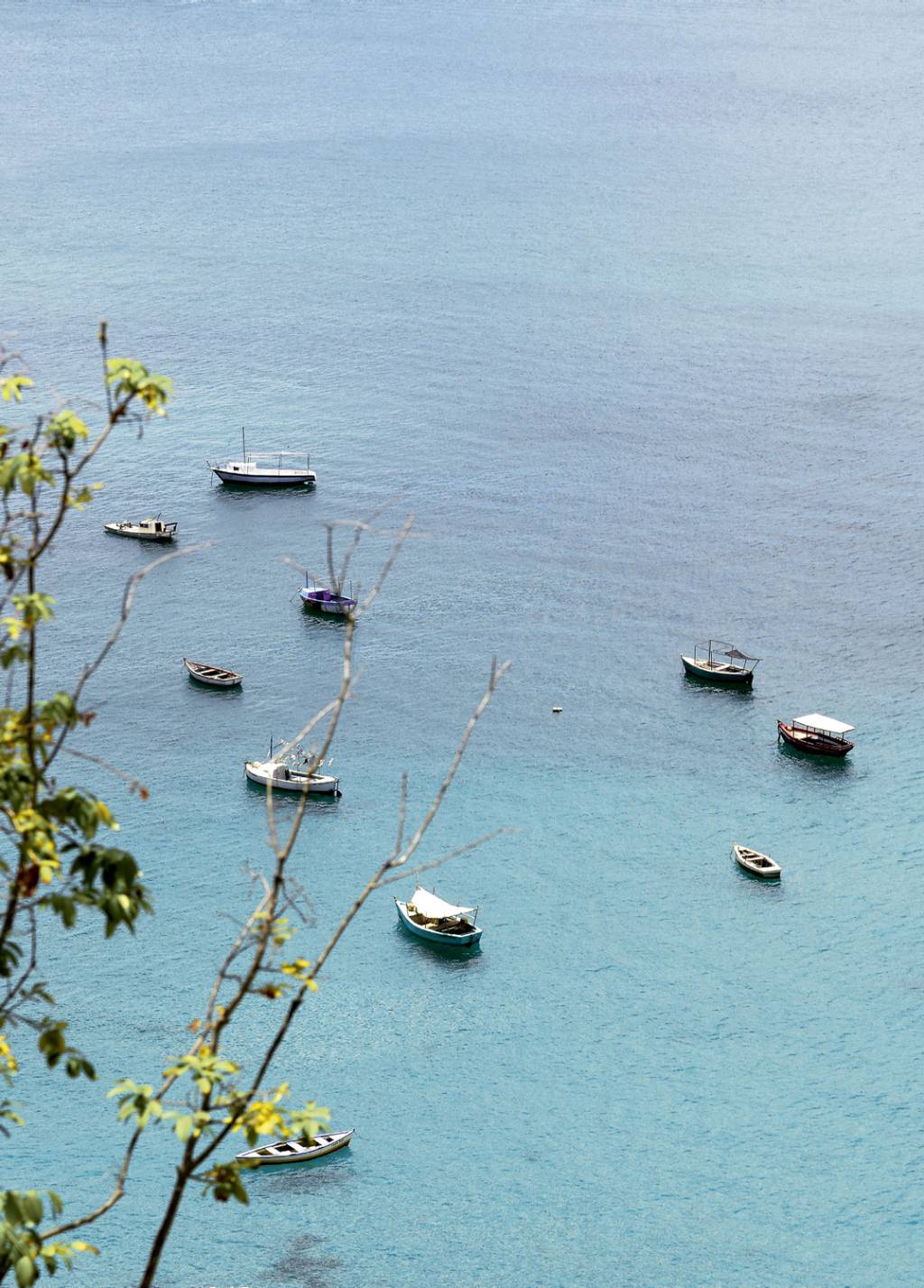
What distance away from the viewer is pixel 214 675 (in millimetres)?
129500

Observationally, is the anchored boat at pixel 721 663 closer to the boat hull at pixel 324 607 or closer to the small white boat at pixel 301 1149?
the boat hull at pixel 324 607

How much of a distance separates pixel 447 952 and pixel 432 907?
2.94 meters

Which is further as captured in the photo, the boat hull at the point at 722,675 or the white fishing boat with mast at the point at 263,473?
the white fishing boat with mast at the point at 263,473

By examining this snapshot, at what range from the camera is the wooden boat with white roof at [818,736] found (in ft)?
401

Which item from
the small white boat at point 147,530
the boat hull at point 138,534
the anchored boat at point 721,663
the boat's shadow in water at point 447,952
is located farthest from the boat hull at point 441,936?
the small white boat at point 147,530

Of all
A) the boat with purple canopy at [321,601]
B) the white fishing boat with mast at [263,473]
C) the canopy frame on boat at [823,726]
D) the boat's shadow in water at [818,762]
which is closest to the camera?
the boat's shadow in water at [818,762]

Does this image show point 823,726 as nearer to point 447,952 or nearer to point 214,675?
point 447,952

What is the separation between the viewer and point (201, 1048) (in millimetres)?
23609

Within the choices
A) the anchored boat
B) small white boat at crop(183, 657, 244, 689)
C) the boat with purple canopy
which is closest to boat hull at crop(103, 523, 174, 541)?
the boat with purple canopy

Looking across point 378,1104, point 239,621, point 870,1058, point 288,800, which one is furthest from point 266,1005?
point 239,621

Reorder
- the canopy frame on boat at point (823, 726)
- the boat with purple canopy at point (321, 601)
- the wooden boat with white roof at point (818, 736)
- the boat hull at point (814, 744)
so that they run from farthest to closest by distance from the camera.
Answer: the boat with purple canopy at point (321, 601), the canopy frame on boat at point (823, 726), the wooden boat with white roof at point (818, 736), the boat hull at point (814, 744)

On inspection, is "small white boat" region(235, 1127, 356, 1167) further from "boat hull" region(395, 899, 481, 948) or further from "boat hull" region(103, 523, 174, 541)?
"boat hull" region(103, 523, 174, 541)

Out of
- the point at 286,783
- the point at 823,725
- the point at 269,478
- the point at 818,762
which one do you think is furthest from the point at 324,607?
the point at 818,762

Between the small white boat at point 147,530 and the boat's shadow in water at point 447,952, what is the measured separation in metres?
62.3
